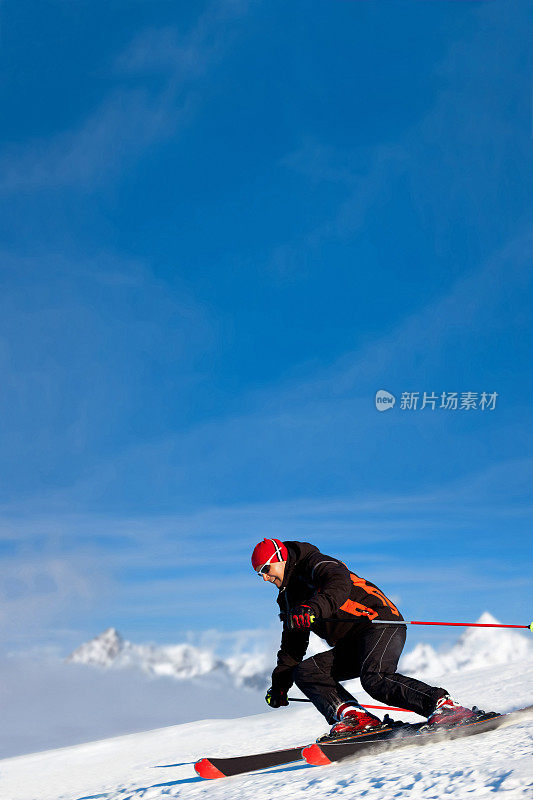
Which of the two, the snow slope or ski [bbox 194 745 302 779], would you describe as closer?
the snow slope

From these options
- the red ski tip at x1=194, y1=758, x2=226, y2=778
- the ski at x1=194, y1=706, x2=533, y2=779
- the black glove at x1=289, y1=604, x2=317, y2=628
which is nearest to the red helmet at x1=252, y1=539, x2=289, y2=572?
the black glove at x1=289, y1=604, x2=317, y2=628

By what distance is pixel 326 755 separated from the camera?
638 centimetres

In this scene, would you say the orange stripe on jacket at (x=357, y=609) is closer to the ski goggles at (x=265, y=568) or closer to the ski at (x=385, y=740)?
the ski goggles at (x=265, y=568)

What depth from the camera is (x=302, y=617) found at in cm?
645

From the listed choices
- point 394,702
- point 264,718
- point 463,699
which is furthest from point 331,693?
point 264,718

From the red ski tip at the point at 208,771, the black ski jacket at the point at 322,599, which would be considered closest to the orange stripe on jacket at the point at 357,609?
the black ski jacket at the point at 322,599

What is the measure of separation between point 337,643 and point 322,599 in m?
0.82

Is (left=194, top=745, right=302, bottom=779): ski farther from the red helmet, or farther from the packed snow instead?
the red helmet

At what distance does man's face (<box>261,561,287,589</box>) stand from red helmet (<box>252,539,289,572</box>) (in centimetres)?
5

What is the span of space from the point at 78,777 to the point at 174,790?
5789mm

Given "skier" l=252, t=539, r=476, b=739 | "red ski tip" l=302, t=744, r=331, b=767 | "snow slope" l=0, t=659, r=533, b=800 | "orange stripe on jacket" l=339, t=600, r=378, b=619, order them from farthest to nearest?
1. "orange stripe on jacket" l=339, t=600, r=378, b=619
2. "skier" l=252, t=539, r=476, b=739
3. "red ski tip" l=302, t=744, r=331, b=767
4. "snow slope" l=0, t=659, r=533, b=800

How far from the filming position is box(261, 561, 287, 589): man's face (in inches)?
282

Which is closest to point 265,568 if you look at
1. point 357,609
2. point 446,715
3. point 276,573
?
point 276,573

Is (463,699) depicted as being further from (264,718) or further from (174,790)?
(174,790)
